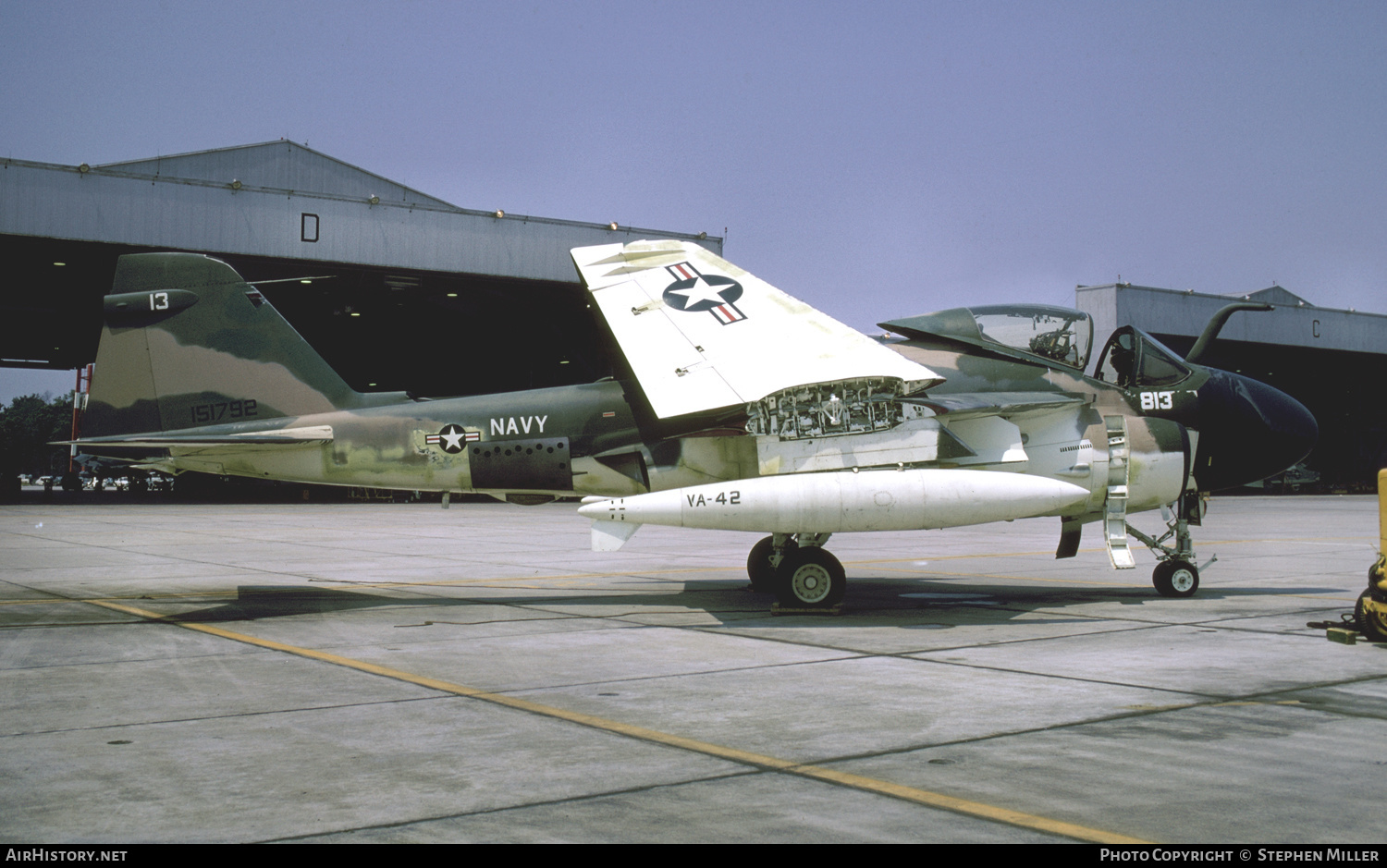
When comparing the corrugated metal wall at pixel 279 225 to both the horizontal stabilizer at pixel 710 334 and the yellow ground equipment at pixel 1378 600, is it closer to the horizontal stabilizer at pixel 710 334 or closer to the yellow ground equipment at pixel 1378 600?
the horizontal stabilizer at pixel 710 334

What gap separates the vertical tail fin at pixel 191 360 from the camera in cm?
1208

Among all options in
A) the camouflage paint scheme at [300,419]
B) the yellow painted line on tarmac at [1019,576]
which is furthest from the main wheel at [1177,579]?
the camouflage paint scheme at [300,419]

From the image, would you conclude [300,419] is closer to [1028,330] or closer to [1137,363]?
[1028,330]

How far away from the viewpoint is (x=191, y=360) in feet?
39.8

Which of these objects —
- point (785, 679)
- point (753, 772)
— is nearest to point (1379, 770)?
point (753, 772)

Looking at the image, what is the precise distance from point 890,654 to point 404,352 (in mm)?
46498

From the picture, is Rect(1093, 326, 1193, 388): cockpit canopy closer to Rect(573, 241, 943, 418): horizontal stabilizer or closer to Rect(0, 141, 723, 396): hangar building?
Rect(573, 241, 943, 418): horizontal stabilizer

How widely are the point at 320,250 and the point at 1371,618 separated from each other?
3277cm

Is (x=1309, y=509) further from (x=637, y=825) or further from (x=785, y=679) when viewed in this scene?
(x=637, y=825)

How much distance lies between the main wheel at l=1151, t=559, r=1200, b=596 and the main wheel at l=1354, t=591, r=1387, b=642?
313 cm

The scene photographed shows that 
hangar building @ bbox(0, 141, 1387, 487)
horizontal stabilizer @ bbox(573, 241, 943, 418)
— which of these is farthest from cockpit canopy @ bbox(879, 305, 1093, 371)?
hangar building @ bbox(0, 141, 1387, 487)

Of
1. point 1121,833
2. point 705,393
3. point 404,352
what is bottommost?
point 1121,833

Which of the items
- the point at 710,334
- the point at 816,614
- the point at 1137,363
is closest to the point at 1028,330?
the point at 1137,363

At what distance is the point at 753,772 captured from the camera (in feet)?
15.9
